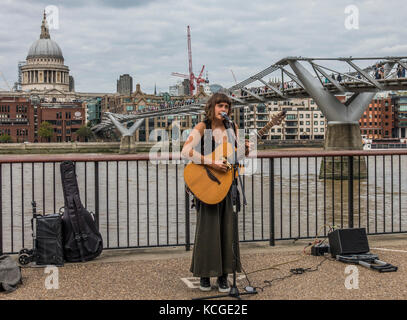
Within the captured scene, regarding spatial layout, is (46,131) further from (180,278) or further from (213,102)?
(213,102)

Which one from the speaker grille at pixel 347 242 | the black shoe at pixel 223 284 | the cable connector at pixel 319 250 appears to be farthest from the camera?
the cable connector at pixel 319 250

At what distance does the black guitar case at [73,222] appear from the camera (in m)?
6.20

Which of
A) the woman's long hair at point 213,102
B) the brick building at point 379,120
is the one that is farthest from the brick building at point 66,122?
the woman's long hair at point 213,102

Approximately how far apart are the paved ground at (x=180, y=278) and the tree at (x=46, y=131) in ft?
386

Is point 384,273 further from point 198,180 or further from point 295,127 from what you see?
point 295,127

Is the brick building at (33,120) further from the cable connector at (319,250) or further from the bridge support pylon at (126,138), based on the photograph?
the cable connector at (319,250)

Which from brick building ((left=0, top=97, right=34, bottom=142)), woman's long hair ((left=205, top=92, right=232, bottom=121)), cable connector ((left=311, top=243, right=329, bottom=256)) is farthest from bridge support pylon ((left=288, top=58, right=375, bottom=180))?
brick building ((left=0, top=97, right=34, bottom=142))

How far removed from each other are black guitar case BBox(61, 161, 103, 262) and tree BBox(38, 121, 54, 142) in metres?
118

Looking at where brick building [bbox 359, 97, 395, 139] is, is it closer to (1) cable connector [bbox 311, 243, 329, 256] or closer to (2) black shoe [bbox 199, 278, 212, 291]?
(1) cable connector [bbox 311, 243, 329, 256]

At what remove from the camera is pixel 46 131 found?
121m

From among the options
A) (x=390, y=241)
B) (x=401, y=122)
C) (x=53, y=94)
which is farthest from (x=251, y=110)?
(x=390, y=241)

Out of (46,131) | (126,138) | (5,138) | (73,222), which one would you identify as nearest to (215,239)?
(73,222)

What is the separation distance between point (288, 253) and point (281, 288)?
162 cm

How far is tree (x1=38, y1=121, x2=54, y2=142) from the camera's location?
119812mm
